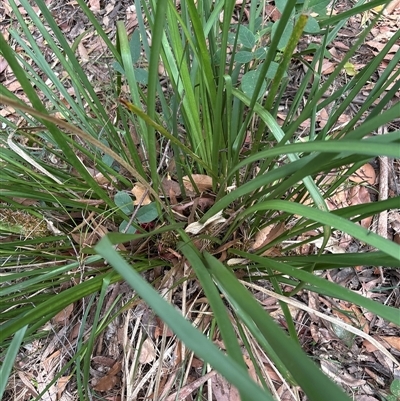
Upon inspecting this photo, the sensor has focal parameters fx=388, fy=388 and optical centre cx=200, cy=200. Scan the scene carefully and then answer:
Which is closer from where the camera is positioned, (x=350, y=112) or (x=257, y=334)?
(x=257, y=334)

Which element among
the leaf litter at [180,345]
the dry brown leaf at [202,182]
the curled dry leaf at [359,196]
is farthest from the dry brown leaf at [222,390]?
the curled dry leaf at [359,196]

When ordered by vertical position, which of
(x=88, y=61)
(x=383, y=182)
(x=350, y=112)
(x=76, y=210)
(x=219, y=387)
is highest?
(x=88, y=61)

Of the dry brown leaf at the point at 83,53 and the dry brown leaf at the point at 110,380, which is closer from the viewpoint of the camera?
the dry brown leaf at the point at 110,380

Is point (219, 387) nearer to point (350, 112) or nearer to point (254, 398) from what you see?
point (254, 398)

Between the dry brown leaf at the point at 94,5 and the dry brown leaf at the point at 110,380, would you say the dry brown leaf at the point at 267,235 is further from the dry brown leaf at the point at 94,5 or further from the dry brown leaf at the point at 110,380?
the dry brown leaf at the point at 94,5

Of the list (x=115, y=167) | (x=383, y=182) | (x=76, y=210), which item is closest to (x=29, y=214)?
(x=76, y=210)

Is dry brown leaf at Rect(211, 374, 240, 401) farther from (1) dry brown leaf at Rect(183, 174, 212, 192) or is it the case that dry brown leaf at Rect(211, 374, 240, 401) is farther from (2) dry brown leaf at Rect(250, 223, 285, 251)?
(1) dry brown leaf at Rect(183, 174, 212, 192)

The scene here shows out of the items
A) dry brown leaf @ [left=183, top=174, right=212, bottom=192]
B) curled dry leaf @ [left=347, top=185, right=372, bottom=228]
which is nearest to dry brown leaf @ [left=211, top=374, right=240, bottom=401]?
dry brown leaf @ [left=183, top=174, right=212, bottom=192]

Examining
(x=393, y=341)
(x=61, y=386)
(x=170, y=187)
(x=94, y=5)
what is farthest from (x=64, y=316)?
(x=94, y=5)

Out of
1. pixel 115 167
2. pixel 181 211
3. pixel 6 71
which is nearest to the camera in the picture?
pixel 181 211

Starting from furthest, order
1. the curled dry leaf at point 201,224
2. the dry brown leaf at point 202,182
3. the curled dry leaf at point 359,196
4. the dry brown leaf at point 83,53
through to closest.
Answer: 1. the dry brown leaf at point 83,53
2. the curled dry leaf at point 359,196
3. the dry brown leaf at point 202,182
4. the curled dry leaf at point 201,224
